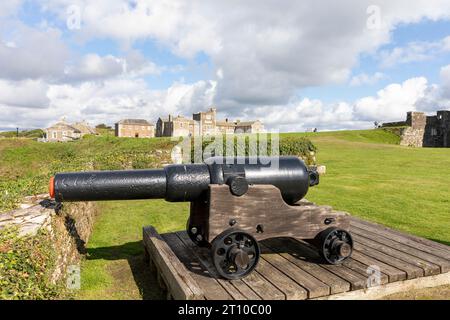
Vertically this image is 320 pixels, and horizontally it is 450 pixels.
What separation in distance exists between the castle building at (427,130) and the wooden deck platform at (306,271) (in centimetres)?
4252

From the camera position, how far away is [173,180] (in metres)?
4.07

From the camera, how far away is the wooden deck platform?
3.55 m

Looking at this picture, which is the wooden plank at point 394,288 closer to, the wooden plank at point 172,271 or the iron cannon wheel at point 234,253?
the iron cannon wheel at point 234,253

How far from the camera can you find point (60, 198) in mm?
3920

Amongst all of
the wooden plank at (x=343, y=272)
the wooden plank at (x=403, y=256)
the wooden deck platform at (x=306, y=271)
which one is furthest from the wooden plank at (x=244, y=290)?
the wooden plank at (x=403, y=256)

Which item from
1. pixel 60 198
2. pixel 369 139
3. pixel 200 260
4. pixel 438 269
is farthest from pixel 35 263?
pixel 369 139

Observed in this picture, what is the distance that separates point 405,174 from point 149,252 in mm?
13476

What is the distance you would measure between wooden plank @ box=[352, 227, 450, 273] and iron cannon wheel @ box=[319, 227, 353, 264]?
1.01 meters

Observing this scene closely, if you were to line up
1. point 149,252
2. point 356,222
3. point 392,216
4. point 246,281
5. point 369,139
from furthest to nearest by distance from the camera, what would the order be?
point 369,139, point 392,216, point 356,222, point 149,252, point 246,281

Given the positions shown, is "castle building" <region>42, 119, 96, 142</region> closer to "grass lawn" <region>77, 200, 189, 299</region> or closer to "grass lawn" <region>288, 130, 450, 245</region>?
"grass lawn" <region>288, 130, 450, 245</region>

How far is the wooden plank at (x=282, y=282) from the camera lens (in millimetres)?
3477

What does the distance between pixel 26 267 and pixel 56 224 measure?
1132 millimetres

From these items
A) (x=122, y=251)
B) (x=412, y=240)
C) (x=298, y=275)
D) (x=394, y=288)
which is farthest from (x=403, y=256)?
(x=122, y=251)
